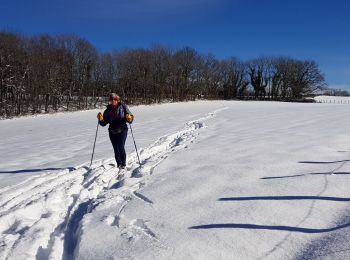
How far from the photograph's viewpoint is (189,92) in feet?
247

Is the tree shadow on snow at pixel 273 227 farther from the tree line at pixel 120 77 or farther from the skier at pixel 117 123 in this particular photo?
the tree line at pixel 120 77

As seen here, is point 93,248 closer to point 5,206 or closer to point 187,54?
point 5,206

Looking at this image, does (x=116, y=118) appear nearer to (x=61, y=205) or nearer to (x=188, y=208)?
(x=61, y=205)

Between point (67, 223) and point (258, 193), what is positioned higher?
point (258, 193)

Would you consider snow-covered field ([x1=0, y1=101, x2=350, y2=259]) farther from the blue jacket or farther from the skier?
the blue jacket

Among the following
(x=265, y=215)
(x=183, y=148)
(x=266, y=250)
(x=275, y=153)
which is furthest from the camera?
(x=183, y=148)

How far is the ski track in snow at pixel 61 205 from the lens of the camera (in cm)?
446

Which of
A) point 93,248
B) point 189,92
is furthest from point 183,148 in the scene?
point 189,92

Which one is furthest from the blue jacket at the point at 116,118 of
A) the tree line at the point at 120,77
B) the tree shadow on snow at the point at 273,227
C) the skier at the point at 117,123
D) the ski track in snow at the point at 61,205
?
the tree line at the point at 120,77

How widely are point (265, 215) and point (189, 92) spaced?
234 ft

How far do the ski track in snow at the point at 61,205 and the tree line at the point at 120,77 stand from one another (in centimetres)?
3779

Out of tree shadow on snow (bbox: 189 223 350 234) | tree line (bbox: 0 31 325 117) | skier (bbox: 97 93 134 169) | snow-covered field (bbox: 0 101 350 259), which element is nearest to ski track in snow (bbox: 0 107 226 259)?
snow-covered field (bbox: 0 101 350 259)

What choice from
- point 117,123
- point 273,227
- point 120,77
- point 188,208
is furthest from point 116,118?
point 120,77

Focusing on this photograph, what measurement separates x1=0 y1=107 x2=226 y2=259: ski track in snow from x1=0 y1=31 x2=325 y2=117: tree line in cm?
3779
